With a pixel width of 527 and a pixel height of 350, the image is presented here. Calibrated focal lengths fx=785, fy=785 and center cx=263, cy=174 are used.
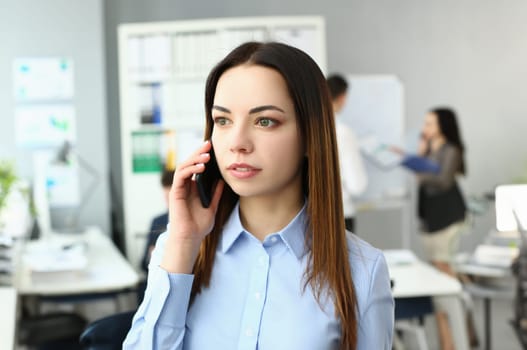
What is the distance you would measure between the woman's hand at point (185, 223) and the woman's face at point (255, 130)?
5 centimetres

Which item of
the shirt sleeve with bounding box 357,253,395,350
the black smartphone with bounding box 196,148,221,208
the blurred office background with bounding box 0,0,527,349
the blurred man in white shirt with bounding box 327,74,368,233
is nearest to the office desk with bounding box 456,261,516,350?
the blurred man in white shirt with bounding box 327,74,368,233

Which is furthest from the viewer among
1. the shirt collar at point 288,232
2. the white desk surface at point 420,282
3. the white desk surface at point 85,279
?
the white desk surface at point 85,279

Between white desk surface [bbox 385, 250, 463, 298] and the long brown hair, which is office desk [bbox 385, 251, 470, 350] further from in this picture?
the long brown hair

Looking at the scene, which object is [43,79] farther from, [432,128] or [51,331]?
[432,128]

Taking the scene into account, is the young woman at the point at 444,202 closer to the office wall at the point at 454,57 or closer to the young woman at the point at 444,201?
the young woman at the point at 444,201

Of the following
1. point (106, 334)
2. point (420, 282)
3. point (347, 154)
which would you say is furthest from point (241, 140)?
point (347, 154)

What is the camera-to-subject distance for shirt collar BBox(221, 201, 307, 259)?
1.39 meters

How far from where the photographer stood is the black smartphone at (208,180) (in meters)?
1.38

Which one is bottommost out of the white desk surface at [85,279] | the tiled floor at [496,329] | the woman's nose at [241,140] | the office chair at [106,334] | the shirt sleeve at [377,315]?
the tiled floor at [496,329]

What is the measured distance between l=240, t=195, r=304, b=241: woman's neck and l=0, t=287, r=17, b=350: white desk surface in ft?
3.89

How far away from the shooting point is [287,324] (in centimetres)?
135

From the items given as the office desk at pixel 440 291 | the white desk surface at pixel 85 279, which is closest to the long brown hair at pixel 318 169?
the office desk at pixel 440 291

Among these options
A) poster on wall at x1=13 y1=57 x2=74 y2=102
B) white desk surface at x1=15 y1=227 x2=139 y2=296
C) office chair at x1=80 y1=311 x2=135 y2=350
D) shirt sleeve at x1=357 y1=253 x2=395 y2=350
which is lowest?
white desk surface at x1=15 y1=227 x2=139 y2=296

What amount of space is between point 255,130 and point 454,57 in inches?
260
